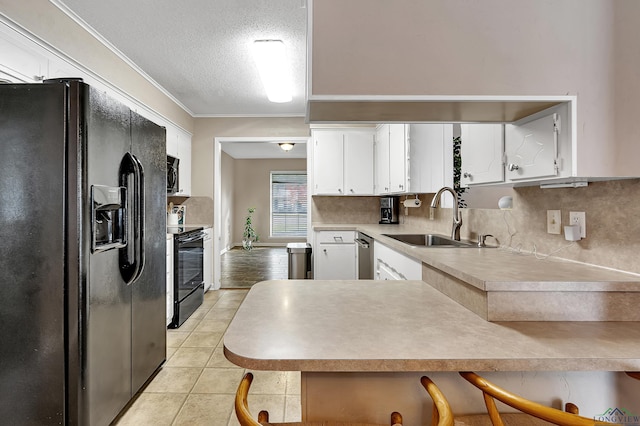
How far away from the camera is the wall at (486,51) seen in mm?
1102

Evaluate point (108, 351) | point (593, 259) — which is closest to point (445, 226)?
point (593, 259)

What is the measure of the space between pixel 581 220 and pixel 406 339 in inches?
43.9

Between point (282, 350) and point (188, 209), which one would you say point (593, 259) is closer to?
point (282, 350)

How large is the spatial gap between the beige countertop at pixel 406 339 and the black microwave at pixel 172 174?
3013 millimetres

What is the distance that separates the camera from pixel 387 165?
392 centimetres

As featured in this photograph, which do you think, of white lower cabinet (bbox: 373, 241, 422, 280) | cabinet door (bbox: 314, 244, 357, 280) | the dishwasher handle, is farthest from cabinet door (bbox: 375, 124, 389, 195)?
white lower cabinet (bbox: 373, 241, 422, 280)

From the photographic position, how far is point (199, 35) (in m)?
Answer: 2.68

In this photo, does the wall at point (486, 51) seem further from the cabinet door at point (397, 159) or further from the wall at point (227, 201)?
the wall at point (227, 201)

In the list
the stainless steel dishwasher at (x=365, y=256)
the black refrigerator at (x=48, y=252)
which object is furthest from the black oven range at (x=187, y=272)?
the stainless steel dishwasher at (x=365, y=256)

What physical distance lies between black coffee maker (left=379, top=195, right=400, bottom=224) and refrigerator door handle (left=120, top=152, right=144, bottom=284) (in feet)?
10.3

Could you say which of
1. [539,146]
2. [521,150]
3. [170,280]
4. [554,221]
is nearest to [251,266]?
[170,280]

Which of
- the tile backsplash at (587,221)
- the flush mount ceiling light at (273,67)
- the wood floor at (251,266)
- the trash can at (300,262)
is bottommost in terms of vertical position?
the wood floor at (251,266)

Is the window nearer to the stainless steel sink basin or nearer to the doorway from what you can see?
the doorway

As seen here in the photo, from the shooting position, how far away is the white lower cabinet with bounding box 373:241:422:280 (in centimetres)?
211
